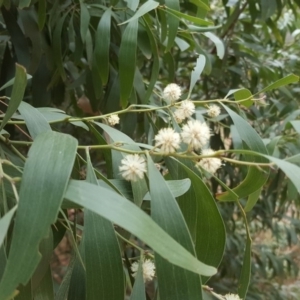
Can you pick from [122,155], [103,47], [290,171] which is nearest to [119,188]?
[122,155]

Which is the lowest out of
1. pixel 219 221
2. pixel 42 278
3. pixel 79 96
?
pixel 79 96

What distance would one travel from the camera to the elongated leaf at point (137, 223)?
249 mm

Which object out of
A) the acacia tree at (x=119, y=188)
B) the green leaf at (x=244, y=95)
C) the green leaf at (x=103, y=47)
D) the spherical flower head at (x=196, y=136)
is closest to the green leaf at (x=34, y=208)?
the acacia tree at (x=119, y=188)

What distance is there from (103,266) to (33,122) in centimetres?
17

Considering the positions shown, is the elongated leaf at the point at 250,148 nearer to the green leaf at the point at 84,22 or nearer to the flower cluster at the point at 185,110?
the flower cluster at the point at 185,110

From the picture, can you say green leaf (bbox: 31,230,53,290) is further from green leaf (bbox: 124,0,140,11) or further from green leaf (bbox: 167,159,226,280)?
green leaf (bbox: 124,0,140,11)

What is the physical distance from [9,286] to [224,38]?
1162mm

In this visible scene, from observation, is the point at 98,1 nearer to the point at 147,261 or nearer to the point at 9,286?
the point at 147,261

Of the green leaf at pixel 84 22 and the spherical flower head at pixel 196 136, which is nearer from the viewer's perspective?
the spherical flower head at pixel 196 136

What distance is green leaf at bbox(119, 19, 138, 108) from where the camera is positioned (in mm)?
573

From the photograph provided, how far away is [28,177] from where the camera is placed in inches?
10.6

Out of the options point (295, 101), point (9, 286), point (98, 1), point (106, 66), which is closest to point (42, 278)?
point (9, 286)

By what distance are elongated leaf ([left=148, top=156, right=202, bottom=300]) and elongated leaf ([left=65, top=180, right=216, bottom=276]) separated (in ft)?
0.13

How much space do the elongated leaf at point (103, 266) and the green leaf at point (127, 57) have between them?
30 cm
